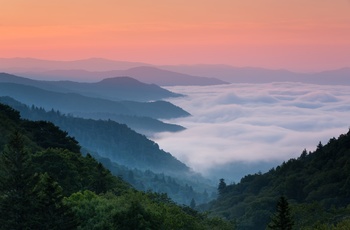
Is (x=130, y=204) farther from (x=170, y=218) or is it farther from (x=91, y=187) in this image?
(x=91, y=187)

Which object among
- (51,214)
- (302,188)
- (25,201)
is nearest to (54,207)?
(51,214)

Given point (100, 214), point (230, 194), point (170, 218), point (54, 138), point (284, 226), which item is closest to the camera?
point (284, 226)

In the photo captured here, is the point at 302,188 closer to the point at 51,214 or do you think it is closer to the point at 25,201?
the point at 25,201

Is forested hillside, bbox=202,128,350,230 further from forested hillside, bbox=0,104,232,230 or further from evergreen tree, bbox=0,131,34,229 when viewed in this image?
evergreen tree, bbox=0,131,34,229

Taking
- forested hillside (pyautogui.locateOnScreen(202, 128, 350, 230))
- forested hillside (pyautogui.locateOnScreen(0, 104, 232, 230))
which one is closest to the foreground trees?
forested hillside (pyautogui.locateOnScreen(0, 104, 232, 230))

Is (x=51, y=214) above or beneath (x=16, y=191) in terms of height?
beneath

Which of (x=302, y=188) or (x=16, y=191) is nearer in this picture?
(x=16, y=191)

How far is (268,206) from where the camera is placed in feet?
435

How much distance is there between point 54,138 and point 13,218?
66581mm

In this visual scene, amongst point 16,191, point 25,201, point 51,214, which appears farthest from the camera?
point 16,191

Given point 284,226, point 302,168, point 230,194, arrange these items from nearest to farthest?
point 284,226 → point 302,168 → point 230,194

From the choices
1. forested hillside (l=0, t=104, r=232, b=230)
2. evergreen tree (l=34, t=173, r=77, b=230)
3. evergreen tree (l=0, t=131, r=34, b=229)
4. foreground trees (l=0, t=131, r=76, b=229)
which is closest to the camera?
evergreen tree (l=34, t=173, r=77, b=230)

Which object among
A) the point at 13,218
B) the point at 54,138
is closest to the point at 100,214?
the point at 13,218

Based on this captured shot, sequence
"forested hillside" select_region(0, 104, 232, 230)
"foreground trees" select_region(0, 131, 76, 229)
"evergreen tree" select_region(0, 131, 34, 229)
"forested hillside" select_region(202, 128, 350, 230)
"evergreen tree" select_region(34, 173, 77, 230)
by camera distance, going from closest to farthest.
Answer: "evergreen tree" select_region(34, 173, 77, 230), "foreground trees" select_region(0, 131, 76, 229), "forested hillside" select_region(0, 104, 232, 230), "evergreen tree" select_region(0, 131, 34, 229), "forested hillside" select_region(202, 128, 350, 230)
